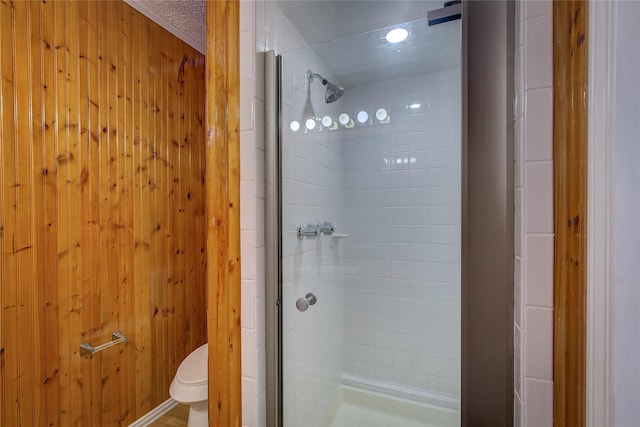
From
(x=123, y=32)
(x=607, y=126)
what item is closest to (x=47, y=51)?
(x=123, y=32)

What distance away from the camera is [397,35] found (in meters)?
1.19

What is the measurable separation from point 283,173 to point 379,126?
0.53m

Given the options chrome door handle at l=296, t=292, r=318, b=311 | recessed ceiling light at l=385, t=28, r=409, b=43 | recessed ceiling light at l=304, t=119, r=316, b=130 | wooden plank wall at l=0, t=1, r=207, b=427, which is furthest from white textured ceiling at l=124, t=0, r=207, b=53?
chrome door handle at l=296, t=292, r=318, b=311

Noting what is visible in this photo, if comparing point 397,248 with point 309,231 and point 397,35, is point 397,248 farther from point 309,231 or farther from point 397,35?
point 397,35

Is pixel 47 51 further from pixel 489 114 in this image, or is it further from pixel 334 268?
pixel 489 114

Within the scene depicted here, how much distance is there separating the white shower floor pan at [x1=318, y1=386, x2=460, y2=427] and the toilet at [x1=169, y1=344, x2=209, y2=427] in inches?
23.7

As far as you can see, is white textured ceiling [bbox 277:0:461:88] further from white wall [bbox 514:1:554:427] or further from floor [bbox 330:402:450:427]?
floor [bbox 330:402:450:427]

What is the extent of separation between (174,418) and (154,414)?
12 centimetres

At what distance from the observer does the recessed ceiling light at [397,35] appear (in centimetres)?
116

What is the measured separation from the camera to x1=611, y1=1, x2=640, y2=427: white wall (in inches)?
19.2

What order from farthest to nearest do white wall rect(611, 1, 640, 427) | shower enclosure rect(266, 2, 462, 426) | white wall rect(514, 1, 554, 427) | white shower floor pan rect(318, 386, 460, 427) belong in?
white shower floor pan rect(318, 386, 460, 427) < shower enclosure rect(266, 2, 462, 426) < white wall rect(514, 1, 554, 427) < white wall rect(611, 1, 640, 427)

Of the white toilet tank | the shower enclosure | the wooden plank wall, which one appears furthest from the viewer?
the white toilet tank

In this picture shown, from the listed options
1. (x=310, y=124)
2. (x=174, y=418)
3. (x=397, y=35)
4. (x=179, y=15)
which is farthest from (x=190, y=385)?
(x=179, y=15)

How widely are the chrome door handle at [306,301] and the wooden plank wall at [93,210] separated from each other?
1167 mm
